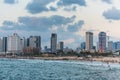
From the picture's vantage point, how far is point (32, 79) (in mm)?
94250

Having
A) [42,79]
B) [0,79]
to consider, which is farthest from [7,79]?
[42,79]

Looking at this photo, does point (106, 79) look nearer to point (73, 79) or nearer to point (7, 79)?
point (73, 79)

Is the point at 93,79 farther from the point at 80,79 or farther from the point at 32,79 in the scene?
the point at 32,79

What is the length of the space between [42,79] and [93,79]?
11819 millimetres

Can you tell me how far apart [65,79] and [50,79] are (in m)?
3.54

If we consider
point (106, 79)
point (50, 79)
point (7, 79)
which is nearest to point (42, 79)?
point (50, 79)

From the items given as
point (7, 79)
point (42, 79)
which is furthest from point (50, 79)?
point (7, 79)

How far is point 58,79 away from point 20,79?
879cm

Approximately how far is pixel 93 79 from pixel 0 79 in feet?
69.7

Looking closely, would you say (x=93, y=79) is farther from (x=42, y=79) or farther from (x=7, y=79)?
(x=7, y=79)

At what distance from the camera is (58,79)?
94.2m

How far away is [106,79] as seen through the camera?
93.1m

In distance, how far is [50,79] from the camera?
310 feet

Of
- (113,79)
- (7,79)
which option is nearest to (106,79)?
(113,79)
